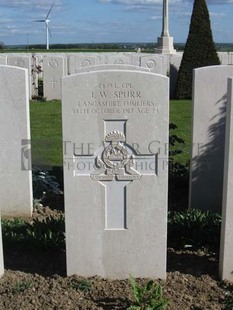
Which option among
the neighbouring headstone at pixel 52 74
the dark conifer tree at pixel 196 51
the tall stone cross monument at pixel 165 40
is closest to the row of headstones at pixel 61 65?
the neighbouring headstone at pixel 52 74

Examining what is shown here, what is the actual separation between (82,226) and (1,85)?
7.37 ft

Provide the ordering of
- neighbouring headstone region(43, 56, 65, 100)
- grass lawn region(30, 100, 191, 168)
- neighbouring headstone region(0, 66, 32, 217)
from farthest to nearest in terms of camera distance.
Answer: neighbouring headstone region(43, 56, 65, 100), grass lawn region(30, 100, 191, 168), neighbouring headstone region(0, 66, 32, 217)

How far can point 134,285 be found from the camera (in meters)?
3.40

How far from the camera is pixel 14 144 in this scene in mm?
5504

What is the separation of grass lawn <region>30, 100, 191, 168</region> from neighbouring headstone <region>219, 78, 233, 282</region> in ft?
13.1

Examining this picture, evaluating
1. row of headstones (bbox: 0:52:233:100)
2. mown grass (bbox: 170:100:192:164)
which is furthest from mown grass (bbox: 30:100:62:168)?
mown grass (bbox: 170:100:192:164)

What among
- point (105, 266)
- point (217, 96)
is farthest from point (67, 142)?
point (217, 96)

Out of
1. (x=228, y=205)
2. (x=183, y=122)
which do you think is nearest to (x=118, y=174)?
(x=228, y=205)

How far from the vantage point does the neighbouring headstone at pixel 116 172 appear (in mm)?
3561

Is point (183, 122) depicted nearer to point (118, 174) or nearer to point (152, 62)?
point (152, 62)

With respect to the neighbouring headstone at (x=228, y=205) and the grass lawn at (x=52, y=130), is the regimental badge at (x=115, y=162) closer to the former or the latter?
the neighbouring headstone at (x=228, y=205)

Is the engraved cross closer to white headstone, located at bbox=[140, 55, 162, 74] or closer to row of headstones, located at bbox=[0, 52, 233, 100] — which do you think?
row of headstones, located at bbox=[0, 52, 233, 100]

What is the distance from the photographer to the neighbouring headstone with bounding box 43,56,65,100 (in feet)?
49.5

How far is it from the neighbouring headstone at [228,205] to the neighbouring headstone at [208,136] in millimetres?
1839
